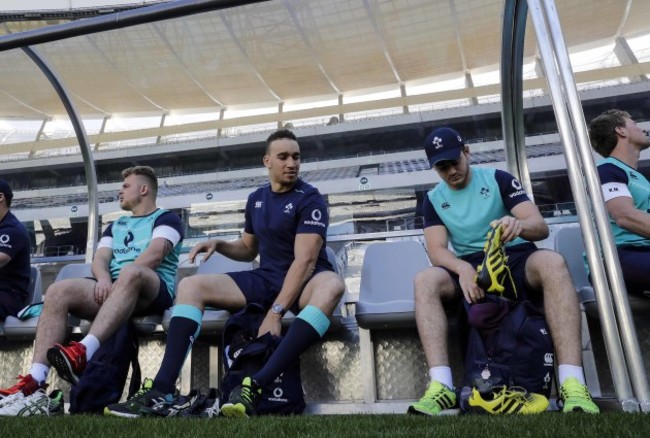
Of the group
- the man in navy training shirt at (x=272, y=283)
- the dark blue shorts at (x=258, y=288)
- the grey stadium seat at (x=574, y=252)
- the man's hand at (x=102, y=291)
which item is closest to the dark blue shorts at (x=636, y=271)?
the grey stadium seat at (x=574, y=252)

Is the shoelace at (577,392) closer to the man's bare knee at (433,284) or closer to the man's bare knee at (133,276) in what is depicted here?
the man's bare knee at (433,284)

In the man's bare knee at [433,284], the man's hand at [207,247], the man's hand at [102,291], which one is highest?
the man's hand at [207,247]

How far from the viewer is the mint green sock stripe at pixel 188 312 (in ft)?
6.44

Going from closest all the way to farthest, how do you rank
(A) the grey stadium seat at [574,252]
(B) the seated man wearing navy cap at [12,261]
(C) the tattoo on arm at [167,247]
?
(A) the grey stadium seat at [574,252], (C) the tattoo on arm at [167,247], (B) the seated man wearing navy cap at [12,261]

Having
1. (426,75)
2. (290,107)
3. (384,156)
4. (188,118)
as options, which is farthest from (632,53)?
(188,118)

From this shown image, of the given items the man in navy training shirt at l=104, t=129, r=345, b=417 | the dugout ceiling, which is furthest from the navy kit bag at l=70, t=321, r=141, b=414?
the dugout ceiling

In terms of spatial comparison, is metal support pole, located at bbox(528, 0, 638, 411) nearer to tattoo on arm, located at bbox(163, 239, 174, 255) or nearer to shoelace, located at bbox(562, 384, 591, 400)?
shoelace, located at bbox(562, 384, 591, 400)

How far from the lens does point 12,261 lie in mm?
2729

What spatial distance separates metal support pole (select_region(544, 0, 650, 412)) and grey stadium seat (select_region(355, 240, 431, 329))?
77 centimetres

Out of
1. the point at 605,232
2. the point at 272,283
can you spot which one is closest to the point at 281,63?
the point at 272,283

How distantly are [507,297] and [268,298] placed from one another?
3.05ft

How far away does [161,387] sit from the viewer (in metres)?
1.76

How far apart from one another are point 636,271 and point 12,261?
2.83 m

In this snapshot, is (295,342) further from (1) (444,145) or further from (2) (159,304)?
(1) (444,145)
